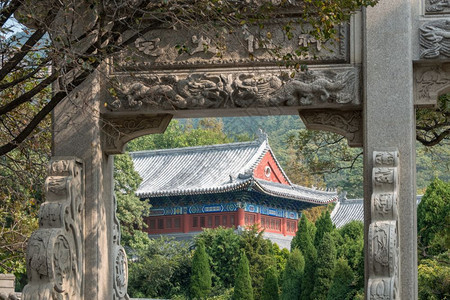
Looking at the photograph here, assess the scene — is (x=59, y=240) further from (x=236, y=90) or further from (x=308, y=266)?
(x=308, y=266)

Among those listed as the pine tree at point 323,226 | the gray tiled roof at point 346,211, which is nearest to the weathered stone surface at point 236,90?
the pine tree at point 323,226

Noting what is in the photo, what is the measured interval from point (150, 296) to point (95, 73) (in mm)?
16824

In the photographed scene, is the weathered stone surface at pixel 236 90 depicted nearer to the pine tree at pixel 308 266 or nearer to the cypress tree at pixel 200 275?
the pine tree at pixel 308 266

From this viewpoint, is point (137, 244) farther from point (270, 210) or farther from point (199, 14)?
point (199, 14)

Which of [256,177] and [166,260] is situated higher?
[256,177]

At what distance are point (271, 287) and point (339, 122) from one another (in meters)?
13.0

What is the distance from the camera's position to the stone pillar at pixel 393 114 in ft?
19.4

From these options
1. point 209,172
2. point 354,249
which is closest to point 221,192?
point 209,172

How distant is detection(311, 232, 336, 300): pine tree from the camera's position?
56.0 feet

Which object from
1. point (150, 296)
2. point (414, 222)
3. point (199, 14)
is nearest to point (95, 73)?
point (199, 14)

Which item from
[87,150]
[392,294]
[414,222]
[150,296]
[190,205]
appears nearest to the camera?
[392,294]

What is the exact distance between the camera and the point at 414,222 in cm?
598

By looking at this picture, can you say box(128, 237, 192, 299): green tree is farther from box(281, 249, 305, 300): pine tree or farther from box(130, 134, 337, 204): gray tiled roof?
box(281, 249, 305, 300): pine tree

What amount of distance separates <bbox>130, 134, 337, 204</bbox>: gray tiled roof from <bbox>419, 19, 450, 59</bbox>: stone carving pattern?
21190 mm
